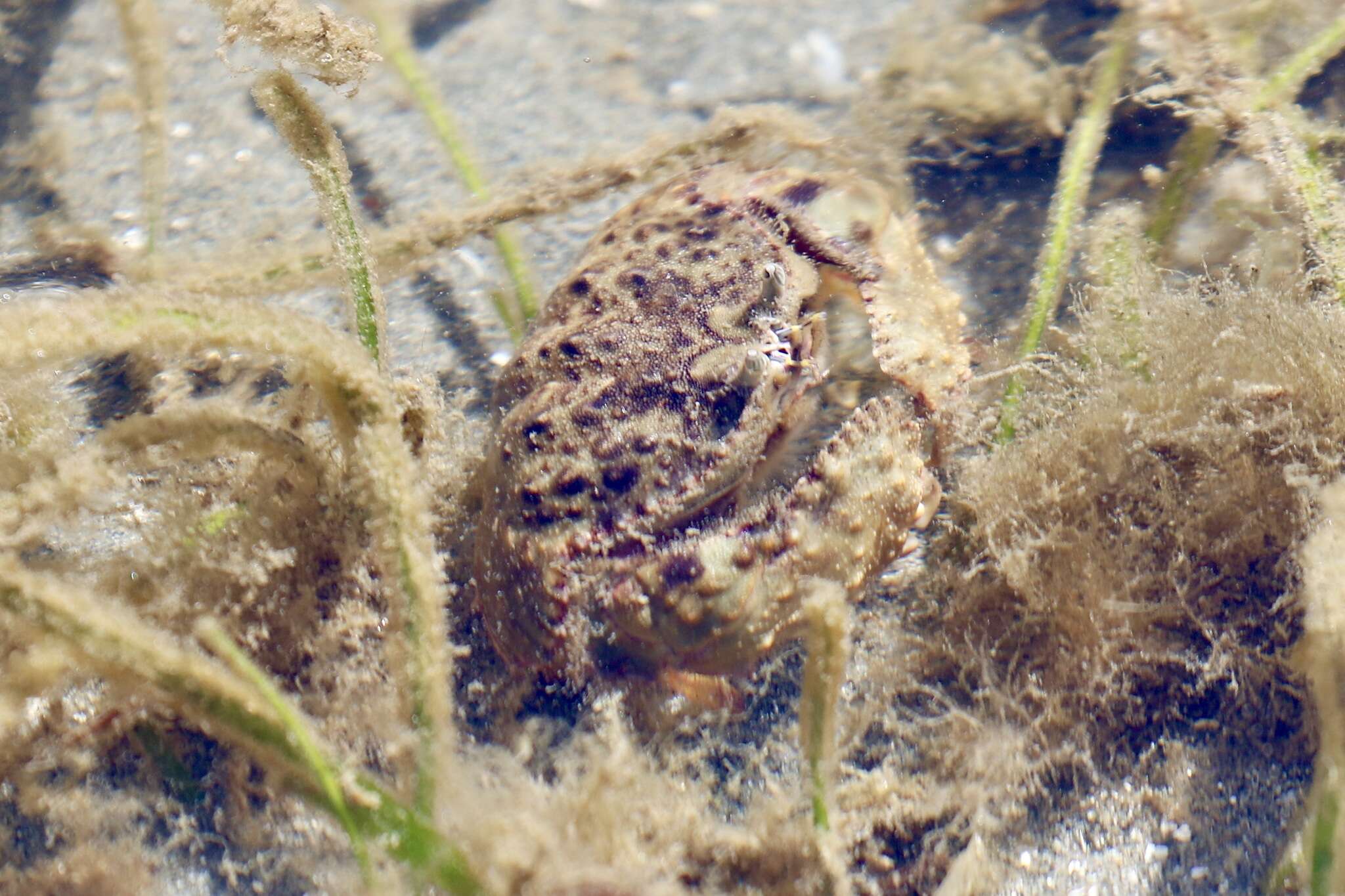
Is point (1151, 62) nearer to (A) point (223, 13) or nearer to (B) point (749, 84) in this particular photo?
(B) point (749, 84)

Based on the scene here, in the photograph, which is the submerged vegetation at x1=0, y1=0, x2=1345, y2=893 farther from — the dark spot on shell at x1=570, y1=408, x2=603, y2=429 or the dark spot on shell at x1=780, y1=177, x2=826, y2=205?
the dark spot on shell at x1=780, y1=177, x2=826, y2=205

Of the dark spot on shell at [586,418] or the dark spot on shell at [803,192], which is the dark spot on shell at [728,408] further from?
the dark spot on shell at [803,192]

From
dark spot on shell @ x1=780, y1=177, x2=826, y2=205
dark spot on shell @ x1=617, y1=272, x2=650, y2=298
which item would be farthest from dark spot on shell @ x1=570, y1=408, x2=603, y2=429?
dark spot on shell @ x1=780, y1=177, x2=826, y2=205

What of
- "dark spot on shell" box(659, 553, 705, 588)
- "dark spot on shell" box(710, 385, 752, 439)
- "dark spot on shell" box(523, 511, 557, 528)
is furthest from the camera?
"dark spot on shell" box(710, 385, 752, 439)

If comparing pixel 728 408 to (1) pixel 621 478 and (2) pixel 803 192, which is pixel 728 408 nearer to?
(1) pixel 621 478

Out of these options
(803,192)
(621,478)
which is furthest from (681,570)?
Answer: (803,192)

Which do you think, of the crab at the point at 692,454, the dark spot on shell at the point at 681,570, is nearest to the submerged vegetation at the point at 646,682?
the crab at the point at 692,454
